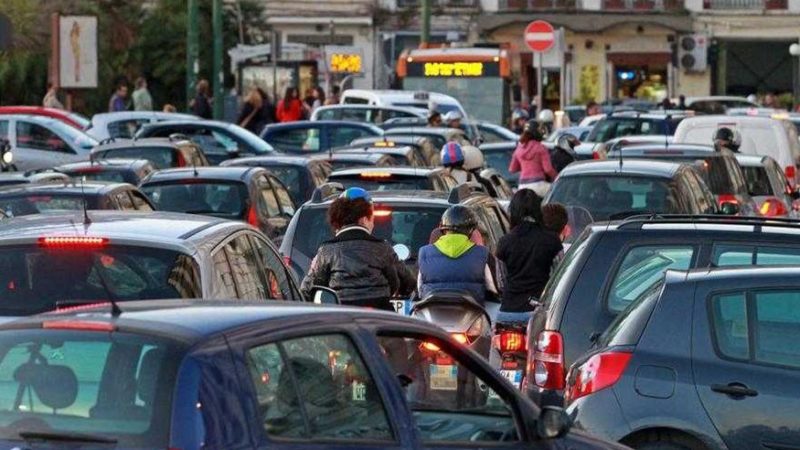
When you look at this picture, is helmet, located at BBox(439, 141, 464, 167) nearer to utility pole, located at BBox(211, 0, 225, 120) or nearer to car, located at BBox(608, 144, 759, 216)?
car, located at BBox(608, 144, 759, 216)

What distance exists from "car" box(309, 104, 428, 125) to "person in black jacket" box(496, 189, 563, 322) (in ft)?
81.2

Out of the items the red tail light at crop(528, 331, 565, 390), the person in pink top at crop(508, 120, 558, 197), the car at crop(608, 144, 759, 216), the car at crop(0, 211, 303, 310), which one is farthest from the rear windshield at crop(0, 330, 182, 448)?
the person in pink top at crop(508, 120, 558, 197)

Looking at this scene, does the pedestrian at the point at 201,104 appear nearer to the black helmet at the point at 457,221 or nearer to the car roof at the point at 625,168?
the car roof at the point at 625,168

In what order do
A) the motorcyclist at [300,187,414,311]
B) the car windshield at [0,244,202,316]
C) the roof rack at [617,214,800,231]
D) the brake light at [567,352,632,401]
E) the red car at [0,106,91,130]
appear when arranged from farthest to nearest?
the red car at [0,106,91,130] < the motorcyclist at [300,187,414,311] < the roof rack at [617,214,800,231] < the car windshield at [0,244,202,316] < the brake light at [567,352,632,401]

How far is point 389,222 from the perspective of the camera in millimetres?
14797

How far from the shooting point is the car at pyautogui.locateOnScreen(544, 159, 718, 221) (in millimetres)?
17031

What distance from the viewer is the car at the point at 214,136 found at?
31.1m

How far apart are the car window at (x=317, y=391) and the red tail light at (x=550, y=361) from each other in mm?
→ 3804

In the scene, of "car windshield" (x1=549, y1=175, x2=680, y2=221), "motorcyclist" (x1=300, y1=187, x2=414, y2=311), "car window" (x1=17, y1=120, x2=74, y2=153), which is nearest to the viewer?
"motorcyclist" (x1=300, y1=187, x2=414, y2=311)

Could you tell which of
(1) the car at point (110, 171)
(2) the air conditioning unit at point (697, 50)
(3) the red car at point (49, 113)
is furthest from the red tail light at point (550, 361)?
(2) the air conditioning unit at point (697, 50)

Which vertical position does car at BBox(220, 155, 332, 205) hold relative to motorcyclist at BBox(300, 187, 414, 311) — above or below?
below

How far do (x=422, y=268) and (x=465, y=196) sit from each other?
8.75 ft

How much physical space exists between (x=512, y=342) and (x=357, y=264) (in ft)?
3.38

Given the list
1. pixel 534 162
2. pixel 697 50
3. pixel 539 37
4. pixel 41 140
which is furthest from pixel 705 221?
pixel 697 50
